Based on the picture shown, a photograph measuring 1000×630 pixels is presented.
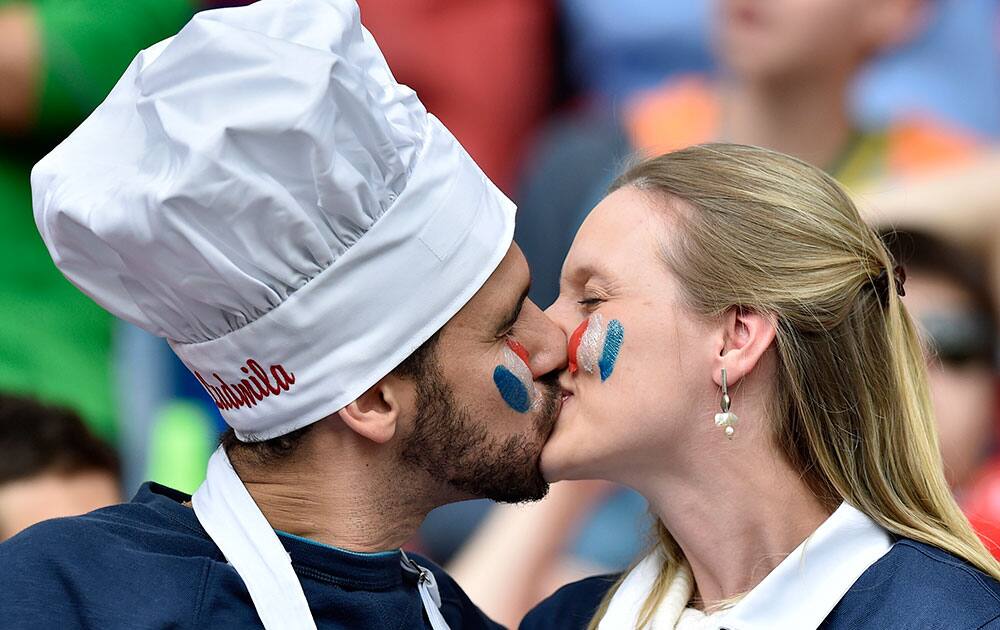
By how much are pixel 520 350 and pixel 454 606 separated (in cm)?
57

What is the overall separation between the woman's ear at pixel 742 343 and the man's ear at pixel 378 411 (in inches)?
23.6

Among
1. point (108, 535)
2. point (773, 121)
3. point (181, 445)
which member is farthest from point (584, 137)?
point (108, 535)

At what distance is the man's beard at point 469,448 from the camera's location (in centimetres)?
259

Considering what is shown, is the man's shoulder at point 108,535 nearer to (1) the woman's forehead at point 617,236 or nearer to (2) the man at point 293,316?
(2) the man at point 293,316

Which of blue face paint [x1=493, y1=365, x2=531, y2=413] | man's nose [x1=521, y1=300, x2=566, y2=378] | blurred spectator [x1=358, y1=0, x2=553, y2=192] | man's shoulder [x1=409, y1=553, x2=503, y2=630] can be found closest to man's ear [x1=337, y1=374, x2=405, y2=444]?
blue face paint [x1=493, y1=365, x2=531, y2=413]

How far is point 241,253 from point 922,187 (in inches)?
115

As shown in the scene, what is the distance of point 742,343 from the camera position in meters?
2.66

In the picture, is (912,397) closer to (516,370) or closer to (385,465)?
(516,370)

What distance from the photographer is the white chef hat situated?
228 centimetres

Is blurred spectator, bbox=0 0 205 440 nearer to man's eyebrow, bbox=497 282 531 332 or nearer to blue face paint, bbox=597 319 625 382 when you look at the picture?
man's eyebrow, bbox=497 282 531 332

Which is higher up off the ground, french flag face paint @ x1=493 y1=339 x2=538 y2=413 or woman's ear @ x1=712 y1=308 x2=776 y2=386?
woman's ear @ x1=712 y1=308 x2=776 y2=386

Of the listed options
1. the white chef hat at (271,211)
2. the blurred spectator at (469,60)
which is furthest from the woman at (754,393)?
the blurred spectator at (469,60)

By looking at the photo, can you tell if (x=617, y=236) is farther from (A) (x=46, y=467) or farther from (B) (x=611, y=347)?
(A) (x=46, y=467)

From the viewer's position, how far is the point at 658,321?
2.67 meters
